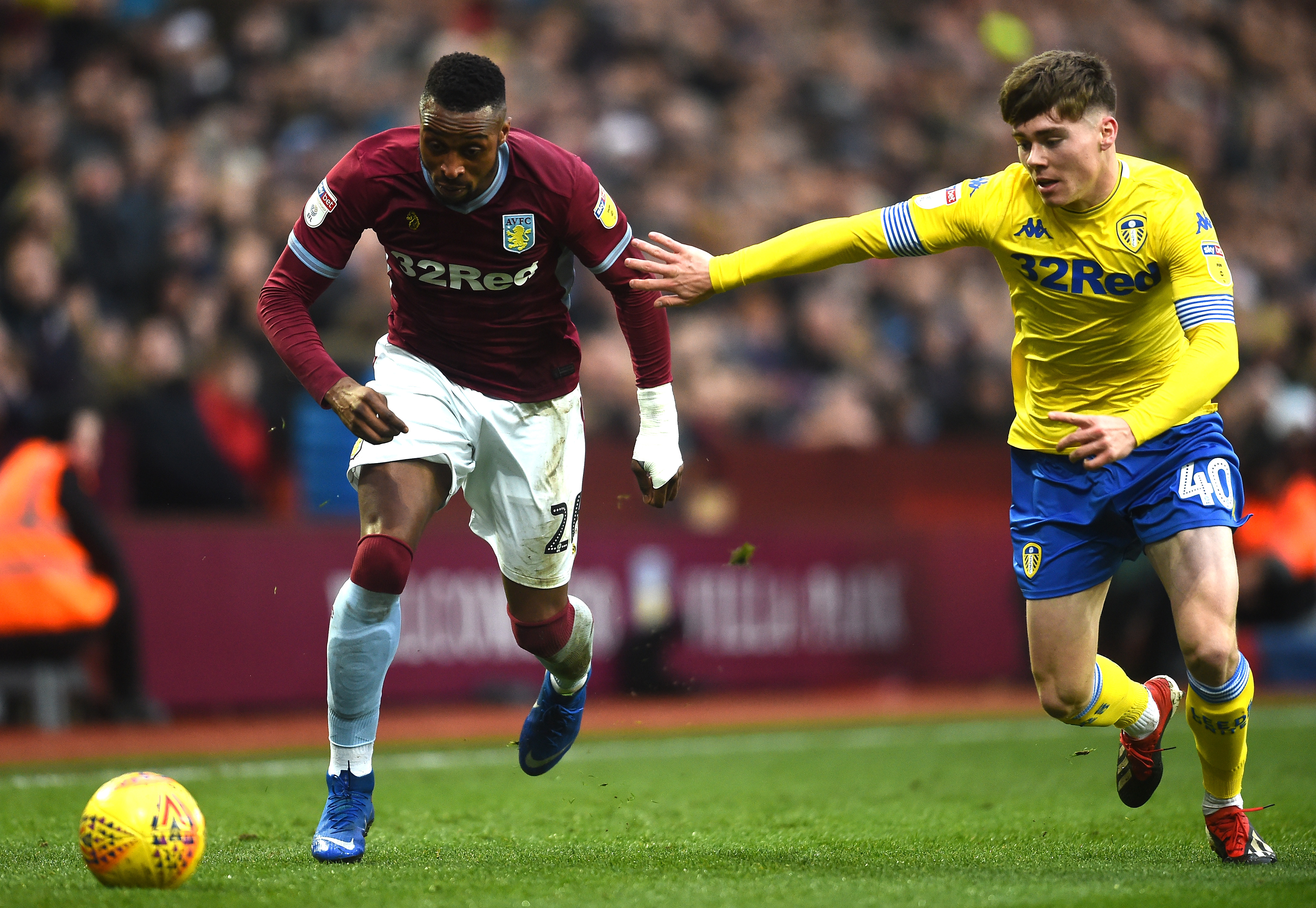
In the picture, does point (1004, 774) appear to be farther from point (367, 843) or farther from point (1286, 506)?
point (1286, 506)

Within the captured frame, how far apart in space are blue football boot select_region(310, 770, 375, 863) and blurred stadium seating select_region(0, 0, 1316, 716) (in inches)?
222

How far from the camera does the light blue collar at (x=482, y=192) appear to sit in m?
5.45

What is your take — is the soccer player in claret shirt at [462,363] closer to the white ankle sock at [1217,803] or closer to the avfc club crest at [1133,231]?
the avfc club crest at [1133,231]

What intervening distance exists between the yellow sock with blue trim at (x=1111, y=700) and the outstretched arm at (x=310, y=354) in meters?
2.57

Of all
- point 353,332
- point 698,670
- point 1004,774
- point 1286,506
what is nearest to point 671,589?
point 698,670

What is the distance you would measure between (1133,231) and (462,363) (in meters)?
2.41

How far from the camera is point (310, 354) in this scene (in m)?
5.41

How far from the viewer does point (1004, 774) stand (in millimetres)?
8367

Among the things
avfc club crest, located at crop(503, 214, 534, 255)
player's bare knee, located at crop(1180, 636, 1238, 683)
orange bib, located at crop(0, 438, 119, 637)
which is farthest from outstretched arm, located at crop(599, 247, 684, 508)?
orange bib, located at crop(0, 438, 119, 637)

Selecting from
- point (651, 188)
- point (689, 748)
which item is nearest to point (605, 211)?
point (689, 748)

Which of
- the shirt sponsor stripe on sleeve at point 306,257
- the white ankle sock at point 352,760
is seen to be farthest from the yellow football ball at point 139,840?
the shirt sponsor stripe on sleeve at point 306,257

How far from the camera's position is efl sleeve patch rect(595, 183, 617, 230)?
18.6ft

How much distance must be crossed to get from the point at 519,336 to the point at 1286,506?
31.2 ft

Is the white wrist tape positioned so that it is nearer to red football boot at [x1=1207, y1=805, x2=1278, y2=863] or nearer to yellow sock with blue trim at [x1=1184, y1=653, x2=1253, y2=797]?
yellow sock with blue trim at [x1=1184, y1=653, x2=1253, y2=797]
